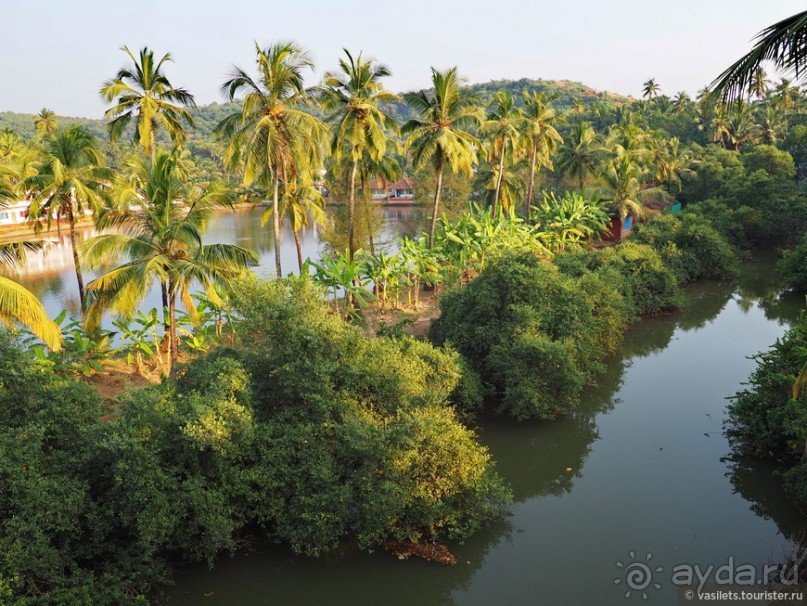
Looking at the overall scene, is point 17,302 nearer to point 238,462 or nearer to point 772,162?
point 238,462

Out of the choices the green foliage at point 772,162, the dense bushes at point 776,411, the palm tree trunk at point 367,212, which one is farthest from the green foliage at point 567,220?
the dense bushes at point 776,411

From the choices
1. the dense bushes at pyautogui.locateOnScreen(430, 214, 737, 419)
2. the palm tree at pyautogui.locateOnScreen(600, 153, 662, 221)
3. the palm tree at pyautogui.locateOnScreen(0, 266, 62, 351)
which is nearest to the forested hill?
the palm tree at pyautogui.locateOnScreen(600, 153, 662, 221)

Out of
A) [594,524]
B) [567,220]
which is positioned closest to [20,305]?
[594,524]

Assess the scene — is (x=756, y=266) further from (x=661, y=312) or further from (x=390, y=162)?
(x=390, y=162)

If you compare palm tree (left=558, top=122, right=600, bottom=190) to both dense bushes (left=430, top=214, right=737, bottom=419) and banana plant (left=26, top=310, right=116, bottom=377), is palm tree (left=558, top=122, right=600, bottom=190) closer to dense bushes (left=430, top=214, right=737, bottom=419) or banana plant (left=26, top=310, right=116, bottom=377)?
dense bushes (left=430, top=214, right=737, bottom=419)

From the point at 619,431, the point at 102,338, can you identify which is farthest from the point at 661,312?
the point at 102,338

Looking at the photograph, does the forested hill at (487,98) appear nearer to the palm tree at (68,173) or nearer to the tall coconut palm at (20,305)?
the palm tree at (68,173)

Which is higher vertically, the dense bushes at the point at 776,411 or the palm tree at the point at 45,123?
the palm tree at the point at 45,123
